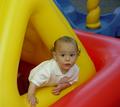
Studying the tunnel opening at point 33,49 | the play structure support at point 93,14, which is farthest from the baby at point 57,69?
the play structure support at point 93,14

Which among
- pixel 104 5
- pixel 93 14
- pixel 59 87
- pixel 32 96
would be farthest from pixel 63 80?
pixel 104 5

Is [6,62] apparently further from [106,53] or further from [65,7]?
[65,7]

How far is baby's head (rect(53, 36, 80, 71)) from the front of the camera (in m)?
1.05

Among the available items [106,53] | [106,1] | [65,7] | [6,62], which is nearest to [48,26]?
[6,62]

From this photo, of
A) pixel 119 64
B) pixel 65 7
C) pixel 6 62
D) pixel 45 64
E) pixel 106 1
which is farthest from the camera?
pixel 106 1

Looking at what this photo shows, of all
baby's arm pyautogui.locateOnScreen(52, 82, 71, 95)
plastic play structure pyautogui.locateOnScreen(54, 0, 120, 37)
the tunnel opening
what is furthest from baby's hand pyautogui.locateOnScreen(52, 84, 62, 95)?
plastic play structure pyautogui.locateOnScreen(54, 0, 120, 37)

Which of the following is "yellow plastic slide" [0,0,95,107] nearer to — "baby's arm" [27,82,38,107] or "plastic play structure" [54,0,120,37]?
"baby's arm" [27,82,38,107]

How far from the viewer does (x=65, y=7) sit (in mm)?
2252

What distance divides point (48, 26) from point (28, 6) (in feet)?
0.35

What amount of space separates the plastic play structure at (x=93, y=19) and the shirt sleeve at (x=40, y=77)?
0.99 meters

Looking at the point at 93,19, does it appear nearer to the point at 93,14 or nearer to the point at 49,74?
the point at 93,14

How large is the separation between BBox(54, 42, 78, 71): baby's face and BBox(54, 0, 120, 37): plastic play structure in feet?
3.15

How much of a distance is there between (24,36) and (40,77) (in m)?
0.12

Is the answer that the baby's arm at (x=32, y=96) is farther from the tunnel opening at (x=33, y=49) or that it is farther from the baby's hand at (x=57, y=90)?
the tunnel opening at (x=33, y=49)
